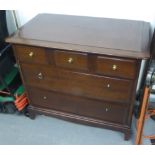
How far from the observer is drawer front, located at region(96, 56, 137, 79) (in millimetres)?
1250

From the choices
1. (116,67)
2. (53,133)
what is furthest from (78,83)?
(53,133)

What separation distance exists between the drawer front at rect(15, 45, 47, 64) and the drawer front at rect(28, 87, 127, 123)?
31 centimetres

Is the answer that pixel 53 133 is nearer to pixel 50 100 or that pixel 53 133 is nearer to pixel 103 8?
pixel 50 100

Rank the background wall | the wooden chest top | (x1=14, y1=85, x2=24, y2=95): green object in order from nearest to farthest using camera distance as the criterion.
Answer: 1. the wooden chest top
2. the background wall
3. (x1=14, y1=85, x2=24, y2=95): green object

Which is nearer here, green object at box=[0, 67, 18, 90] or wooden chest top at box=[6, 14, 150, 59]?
wooden chest top at box=[6, 14, 150, 59]

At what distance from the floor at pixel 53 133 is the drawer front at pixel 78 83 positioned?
1.37 ft

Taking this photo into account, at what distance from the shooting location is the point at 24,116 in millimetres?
1972

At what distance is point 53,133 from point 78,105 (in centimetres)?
37

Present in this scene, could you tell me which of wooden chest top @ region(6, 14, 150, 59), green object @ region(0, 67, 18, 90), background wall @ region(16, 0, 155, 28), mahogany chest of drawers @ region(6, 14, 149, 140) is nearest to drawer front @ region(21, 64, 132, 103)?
mahogany chest of drawers @ region(6, 14, 149, 140)

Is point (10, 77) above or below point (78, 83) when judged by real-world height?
below

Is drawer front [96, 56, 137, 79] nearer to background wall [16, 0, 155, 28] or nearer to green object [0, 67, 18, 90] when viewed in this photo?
background wall [16, 0, 155, 28]

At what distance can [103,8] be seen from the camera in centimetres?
160

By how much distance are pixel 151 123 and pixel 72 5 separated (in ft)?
3.93

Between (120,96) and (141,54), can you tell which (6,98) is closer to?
(120,96)
